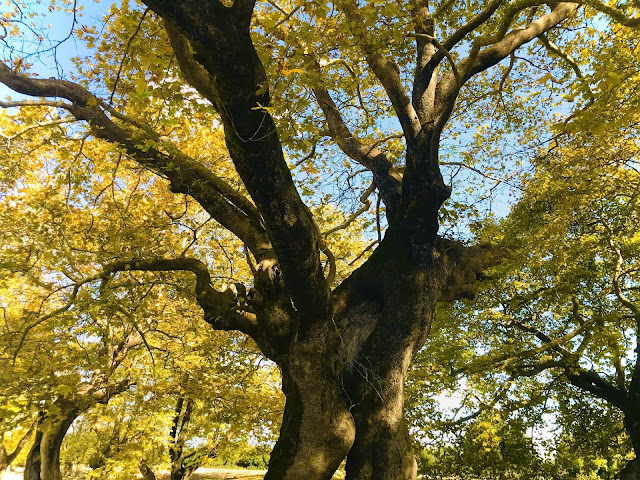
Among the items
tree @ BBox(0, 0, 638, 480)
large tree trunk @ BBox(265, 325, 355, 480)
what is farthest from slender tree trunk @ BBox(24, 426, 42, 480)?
large tree trunk @ BBox(265, 325, 355, 480)

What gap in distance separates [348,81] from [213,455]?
10.9m

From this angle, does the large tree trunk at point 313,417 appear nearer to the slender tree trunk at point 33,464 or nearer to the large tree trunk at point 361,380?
the large tree trunk at point 361,380

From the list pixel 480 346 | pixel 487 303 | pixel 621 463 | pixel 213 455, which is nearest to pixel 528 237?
pixel 487 303

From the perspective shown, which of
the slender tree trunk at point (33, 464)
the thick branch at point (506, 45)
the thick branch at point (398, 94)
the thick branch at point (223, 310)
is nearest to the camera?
the thick branch at point (223, 310)

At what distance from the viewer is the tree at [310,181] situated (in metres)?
3.18

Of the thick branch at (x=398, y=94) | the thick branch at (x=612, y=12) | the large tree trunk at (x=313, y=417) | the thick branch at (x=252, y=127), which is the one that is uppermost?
the thick branch at (x=398, y=94)

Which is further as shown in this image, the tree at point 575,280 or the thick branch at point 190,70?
the tree at point 575,280

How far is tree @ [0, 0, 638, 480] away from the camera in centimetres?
318

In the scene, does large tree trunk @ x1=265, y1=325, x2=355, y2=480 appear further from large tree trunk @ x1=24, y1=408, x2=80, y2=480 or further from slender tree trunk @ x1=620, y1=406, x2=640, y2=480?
large tree trunk @ x1=24, y1=408, x2=80, y2=480

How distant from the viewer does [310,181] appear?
20.9 ft

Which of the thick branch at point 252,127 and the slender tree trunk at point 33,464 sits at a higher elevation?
the thick branch at point 252,127

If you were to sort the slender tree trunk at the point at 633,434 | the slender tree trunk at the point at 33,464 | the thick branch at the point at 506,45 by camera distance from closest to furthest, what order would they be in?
1. the thick branch at the point at 506,45
2. the slender tree trunk at the point at 633,434
3. the slender tree trunk at the point at 33,464

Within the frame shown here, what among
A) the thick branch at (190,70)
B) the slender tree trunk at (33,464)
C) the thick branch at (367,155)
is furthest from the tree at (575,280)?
the slender tree trunk at (33,464)

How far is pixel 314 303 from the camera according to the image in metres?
4.15
